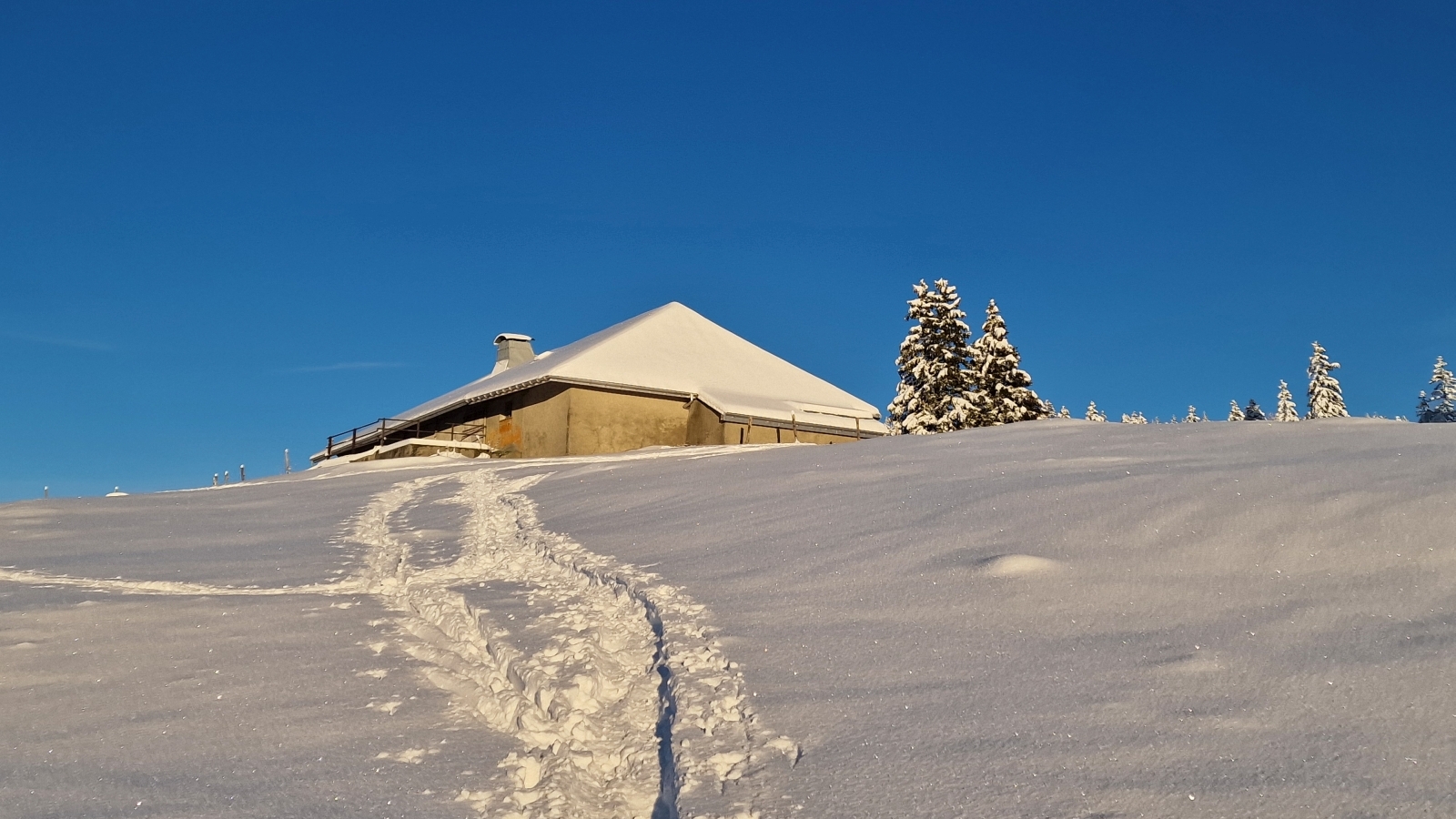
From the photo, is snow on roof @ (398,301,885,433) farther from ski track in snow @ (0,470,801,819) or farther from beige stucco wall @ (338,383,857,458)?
ski track in snow @ (0,470,801,819)

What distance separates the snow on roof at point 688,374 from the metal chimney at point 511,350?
8.31 ft

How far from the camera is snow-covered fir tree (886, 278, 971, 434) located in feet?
120

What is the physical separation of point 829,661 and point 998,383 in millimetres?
31937

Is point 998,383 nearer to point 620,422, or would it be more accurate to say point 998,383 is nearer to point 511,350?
point 620,422

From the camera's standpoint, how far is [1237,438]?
40.2 ft

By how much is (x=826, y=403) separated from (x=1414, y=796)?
33.6 meters

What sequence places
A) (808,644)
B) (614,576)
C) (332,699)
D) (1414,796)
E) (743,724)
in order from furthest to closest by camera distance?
(614,576), (808,644), (332,699), (743,724), (1414,796)

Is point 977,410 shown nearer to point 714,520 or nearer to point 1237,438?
point 1237,438

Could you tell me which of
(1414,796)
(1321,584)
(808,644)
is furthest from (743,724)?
(1321,584)

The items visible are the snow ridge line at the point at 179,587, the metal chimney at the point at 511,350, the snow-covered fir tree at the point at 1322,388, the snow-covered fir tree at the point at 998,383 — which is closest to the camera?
the snow ridge line at the point at 179,587

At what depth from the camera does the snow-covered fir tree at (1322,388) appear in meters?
51.8

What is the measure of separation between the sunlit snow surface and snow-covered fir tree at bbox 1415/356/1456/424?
56.9 m

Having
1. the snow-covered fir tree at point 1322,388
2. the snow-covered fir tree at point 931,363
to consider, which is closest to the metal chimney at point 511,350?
the snow-covered fir tree at point 931,363

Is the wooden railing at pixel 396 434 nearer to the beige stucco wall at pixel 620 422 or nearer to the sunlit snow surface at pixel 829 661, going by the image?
the beige stucco wall at pixel 620 422
